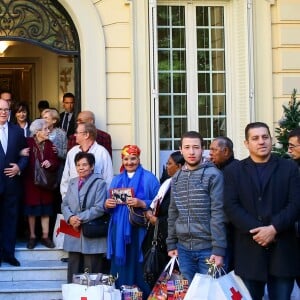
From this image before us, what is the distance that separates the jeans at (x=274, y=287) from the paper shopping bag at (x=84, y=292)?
1.64 metres

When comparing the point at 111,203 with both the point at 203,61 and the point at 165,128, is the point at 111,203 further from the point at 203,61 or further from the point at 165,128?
the point at 203,61

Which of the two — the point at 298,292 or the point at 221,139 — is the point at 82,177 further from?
Answer: the point at 298,292

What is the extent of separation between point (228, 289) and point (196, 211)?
0.78 metres

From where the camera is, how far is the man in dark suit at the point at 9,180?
8336 millimetres

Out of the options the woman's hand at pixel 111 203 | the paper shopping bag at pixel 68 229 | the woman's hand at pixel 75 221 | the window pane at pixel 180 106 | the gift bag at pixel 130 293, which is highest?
the window pane at pixel 180 106

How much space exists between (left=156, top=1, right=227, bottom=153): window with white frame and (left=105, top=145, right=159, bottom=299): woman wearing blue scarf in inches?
87.8

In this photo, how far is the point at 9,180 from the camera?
328 inches

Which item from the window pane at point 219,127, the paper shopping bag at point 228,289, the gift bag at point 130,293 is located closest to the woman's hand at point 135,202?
the gift bag at point 130,293

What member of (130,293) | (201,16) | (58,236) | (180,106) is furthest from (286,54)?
(130,293)

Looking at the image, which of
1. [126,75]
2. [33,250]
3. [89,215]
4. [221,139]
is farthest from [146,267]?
[126,75]

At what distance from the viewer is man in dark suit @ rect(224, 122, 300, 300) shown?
5.76m

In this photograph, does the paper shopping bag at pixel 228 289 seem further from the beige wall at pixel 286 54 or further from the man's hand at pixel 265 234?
the beige wall at pixel 286 54

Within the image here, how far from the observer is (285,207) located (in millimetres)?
5793

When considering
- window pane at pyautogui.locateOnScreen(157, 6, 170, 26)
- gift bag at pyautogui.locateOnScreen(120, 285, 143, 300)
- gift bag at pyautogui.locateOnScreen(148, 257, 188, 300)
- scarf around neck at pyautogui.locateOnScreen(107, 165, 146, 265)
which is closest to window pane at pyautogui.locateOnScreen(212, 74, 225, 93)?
window pane at pyautogui.locateOnScreen(157, 6, 170, 26)
